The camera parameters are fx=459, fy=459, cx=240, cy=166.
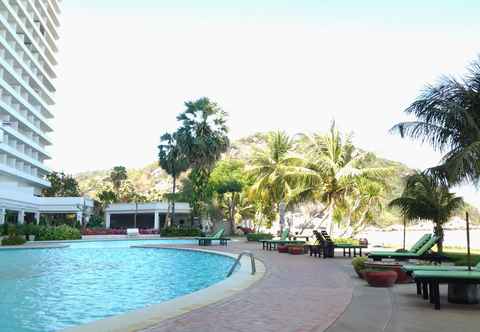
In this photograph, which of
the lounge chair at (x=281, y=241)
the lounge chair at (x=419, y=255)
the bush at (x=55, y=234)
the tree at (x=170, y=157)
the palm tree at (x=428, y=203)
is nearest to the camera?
the lounge chair at (x=419, y=255)

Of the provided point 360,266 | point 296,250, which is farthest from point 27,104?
point 360,266

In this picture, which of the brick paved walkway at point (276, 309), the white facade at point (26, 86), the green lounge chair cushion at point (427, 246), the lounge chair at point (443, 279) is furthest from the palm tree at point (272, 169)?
the white facade at point (26, 86)

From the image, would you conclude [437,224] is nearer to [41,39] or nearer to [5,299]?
[5,299]

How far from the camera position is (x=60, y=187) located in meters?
79.0

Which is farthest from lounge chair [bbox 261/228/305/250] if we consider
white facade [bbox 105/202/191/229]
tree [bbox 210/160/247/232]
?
white facade [bbox 105/202/191/229]

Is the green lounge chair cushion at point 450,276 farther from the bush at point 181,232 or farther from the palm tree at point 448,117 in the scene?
the bush at point 181,232

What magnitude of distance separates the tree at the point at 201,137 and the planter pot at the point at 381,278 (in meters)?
30.5

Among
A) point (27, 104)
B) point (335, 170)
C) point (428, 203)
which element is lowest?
point (428, 203)

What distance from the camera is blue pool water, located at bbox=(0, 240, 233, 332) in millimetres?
7961

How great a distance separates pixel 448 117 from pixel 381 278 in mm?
9188

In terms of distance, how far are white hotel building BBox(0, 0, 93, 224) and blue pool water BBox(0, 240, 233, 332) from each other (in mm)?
33393

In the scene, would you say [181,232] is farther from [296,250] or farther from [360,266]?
[360,266]

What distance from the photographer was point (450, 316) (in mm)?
6504

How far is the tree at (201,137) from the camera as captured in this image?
130 ft
